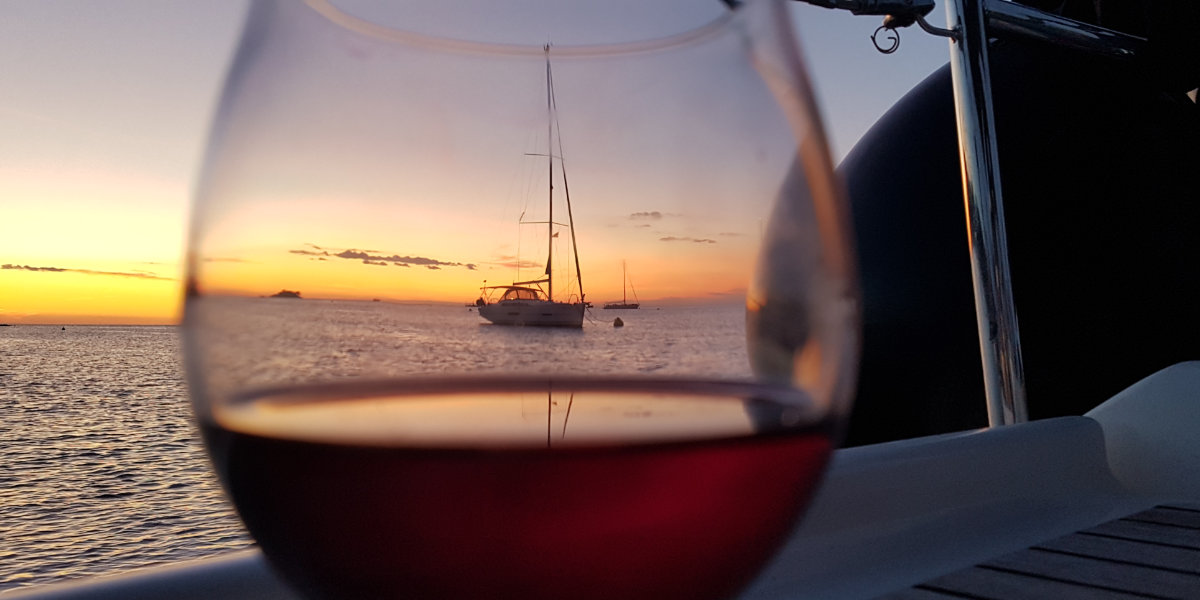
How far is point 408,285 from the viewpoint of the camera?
0.96ft

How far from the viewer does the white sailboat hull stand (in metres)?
0.27

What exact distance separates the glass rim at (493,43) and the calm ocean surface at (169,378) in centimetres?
8

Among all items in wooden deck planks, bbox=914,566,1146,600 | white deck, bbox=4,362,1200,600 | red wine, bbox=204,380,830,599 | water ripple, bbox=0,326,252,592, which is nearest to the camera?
red wine, bbox=204,380,830,599

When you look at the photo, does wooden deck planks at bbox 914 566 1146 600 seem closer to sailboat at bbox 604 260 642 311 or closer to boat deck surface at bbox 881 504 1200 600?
boat deck surface at bbox 881 504 1200 600

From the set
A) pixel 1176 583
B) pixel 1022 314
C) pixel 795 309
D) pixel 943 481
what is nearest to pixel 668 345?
pixel 795 309

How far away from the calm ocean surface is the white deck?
0.38 feet

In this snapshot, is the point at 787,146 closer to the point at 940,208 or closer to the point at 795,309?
the point at 795,309

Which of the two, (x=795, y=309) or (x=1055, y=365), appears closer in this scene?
(x=795, y=309)

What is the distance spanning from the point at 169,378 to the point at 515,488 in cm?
4128

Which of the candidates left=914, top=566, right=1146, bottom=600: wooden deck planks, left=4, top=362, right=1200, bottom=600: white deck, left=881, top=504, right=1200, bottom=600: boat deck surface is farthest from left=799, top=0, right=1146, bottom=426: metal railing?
left=914, top=566, right=1146, bottom=600: wooden deck planks

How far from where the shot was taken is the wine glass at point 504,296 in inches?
9.9

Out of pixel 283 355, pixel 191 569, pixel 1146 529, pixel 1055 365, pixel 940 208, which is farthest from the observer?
pixel 940 208

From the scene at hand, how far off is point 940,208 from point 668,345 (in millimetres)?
2715

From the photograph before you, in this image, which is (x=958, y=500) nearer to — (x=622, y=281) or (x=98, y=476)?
(x=622, y=281)
